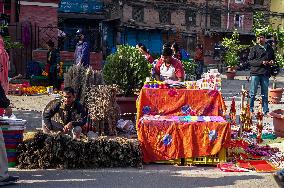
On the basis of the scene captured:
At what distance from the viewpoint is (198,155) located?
809 centimetres

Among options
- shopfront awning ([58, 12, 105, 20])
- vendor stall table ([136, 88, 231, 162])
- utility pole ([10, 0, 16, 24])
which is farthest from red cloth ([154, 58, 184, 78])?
shopfront awning ([58, 12, 105, 20])

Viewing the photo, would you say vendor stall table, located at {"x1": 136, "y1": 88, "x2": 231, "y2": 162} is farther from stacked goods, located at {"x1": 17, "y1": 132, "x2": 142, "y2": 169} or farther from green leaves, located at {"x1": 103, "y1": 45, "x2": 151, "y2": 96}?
green leaves, located at {"x1": 103, "y1": 45, "x2": 151, "y2": 96}

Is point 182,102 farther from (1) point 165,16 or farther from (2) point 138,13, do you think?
(1) point 165,16

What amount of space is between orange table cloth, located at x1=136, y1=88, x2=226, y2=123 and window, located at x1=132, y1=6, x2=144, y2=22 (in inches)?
1378

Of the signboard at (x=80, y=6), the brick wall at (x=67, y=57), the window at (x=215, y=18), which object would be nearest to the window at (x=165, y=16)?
the window at (x=215, y=18)

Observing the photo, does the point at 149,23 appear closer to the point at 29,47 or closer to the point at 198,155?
the point at 29,47

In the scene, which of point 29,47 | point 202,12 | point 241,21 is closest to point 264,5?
point 241,21

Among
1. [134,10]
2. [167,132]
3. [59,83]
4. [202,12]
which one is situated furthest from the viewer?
[202,12]

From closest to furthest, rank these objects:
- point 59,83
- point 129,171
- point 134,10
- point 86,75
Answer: point 129,171 < point 86,75 < point 59,83 < point 134,10

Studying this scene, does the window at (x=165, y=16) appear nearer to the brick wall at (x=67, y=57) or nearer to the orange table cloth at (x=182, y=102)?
the brick wall at (x=67, y=57)

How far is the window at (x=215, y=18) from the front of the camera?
4819 centimetres

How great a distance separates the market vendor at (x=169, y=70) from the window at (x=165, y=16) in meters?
35.5

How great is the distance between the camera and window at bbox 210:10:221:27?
48.2m

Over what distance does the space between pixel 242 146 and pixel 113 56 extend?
11.0ft
